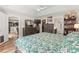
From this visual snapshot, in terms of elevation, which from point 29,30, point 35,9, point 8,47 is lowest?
point 8,47

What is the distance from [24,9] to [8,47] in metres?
0.56

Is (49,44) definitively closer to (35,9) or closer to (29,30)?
(29,30)

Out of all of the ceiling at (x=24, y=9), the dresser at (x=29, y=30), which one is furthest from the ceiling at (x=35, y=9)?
the dresser at (x=29, y=30)

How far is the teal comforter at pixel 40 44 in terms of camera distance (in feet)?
5.90

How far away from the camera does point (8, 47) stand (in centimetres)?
180

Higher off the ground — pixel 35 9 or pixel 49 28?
pixel 35 9

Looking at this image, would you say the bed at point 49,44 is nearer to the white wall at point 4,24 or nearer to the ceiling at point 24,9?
the white wall at point 4,24

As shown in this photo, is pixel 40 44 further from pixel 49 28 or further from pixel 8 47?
pixel 8 47

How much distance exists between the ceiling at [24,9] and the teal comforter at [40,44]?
34 centimetres

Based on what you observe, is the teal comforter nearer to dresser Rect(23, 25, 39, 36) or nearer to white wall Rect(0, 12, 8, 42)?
dresser Rect(23, 25, 39, 36)

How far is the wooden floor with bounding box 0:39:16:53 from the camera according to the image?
1.80 metres

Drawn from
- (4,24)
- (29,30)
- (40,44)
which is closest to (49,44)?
(40,44)
